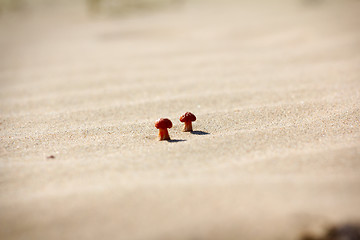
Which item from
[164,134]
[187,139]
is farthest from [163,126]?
[187,139]

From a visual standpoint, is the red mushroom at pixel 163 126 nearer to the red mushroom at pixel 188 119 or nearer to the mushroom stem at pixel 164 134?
the mushroom stem at pixel 164 134

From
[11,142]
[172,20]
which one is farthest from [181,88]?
[172,20]

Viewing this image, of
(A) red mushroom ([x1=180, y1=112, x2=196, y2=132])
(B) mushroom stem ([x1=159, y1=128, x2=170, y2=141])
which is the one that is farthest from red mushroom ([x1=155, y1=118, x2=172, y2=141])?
(A) red mushroom ([x1=180, y1=112, x2=196, y2=132])

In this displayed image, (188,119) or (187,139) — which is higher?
(188,119)

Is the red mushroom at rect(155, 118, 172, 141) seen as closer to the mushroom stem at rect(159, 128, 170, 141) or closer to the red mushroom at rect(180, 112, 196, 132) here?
the mushroom stem at rect(159, 128, 170, 141)

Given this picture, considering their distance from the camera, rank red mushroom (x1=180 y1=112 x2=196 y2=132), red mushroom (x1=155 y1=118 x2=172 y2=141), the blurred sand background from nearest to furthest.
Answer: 1. the blurred sand background
2. red mushroom (x1=155 y1=118 x2=172 y2=141)
3. red mushroom (x1=180 y1=112 x2=196 y2=132)

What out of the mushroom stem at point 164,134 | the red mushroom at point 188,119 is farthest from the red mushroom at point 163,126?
the red mushroom at point 188,119

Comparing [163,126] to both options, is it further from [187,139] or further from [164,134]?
[187,139]
